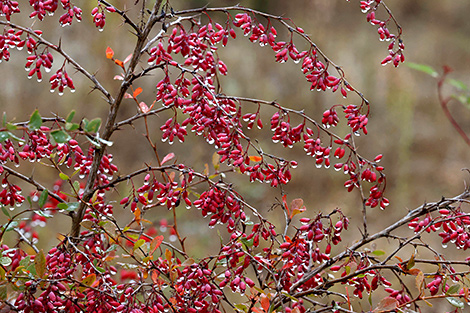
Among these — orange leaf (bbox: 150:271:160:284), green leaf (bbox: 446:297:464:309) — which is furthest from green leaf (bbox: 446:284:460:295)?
orange leaf (bbox: 150:271:160:284)

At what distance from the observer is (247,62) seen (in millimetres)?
3816

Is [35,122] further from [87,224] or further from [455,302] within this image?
[455,302]

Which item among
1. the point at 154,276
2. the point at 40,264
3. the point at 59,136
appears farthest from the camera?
the point at 154,276

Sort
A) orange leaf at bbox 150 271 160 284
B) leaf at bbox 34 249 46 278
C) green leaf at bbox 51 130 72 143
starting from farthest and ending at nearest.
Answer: orange leaf at bbox 150 271 160 284, leaf at bbox 34 249 46 278, green leaf at bbox 51 130 72 143

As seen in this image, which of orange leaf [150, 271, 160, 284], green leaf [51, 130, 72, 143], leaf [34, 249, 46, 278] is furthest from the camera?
orange leaf [150, 271, 160, 284]

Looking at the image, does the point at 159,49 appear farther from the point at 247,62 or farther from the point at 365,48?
the point at 365,48

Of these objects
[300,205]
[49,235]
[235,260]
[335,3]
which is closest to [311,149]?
[300,205]

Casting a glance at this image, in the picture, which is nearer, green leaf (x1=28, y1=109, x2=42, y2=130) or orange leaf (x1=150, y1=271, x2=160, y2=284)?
green leaf (x1=28, y1=109, x2=42, y2=130)

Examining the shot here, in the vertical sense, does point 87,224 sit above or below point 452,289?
above

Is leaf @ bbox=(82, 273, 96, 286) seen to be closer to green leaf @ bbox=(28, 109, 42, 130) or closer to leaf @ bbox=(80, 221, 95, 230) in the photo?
leaf @ bbox=(80, 221, 95, 230)

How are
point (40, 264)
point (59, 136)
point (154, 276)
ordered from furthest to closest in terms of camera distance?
point (154, 276), point (40, 264), point (59, 136)

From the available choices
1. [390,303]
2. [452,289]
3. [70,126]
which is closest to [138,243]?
[70,126]

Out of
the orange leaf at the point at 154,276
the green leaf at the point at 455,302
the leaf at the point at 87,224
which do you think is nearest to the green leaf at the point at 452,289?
the green leaf at the point at 455,302

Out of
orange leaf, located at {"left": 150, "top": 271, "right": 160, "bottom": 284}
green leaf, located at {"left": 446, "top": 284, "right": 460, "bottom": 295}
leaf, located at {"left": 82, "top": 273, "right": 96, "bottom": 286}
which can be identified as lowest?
leaf, located at {"left": 82, "top": 273, "right": 96, "bottom": 286}
